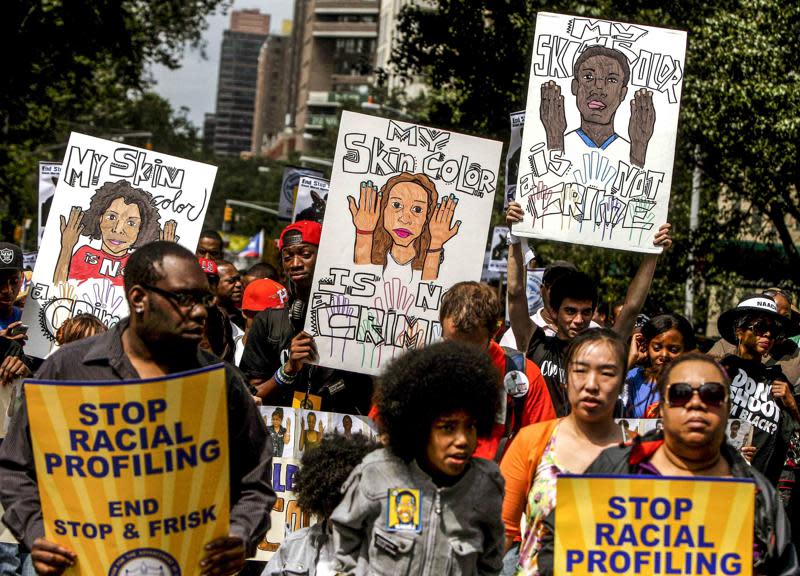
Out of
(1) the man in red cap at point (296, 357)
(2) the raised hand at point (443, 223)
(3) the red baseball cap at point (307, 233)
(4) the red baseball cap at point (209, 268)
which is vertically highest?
(2) the raised hand at point (443, 223)

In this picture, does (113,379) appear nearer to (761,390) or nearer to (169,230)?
(169,230)

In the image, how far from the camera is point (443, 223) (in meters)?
6.65

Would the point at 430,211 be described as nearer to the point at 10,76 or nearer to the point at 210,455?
the point at 210,455

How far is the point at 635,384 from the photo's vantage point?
696 cm

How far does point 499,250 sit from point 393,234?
11205 millimetres

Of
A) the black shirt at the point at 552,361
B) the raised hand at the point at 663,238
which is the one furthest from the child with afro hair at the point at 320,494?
the raised hand at the point at 663,238

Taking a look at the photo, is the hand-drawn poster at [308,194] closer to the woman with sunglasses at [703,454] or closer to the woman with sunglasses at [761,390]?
the woman with sunglasses at [761,390]

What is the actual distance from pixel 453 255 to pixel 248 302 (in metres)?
2.33

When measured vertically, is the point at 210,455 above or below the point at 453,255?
below

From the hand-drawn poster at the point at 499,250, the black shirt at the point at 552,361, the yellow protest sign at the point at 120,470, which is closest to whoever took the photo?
the yellow protest sign at the point at 120,470

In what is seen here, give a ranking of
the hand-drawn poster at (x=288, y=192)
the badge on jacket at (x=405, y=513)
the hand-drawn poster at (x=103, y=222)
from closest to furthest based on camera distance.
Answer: the badge on jacket at (x=405, y=513)
the hand-drawn poster at (x=103, y=222)
the hand-drawn poster at (x=288, y=192)

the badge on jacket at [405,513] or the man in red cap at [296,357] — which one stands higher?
the man in red cap at [296,357]

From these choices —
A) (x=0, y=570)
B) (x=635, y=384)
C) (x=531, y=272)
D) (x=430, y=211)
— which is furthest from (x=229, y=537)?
(x=531, y=272)

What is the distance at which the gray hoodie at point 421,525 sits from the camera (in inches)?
155
